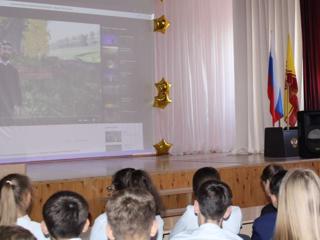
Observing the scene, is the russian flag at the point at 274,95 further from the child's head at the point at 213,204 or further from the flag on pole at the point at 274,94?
the child's head at the point at 213,204

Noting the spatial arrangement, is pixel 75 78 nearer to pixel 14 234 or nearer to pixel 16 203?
pixel 16 203

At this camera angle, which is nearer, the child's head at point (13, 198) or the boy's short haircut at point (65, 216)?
the boy's short haircut at point (65, 216)

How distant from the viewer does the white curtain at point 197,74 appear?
7461 mm

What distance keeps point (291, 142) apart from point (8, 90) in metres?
3.24

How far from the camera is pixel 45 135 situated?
552 centimetres

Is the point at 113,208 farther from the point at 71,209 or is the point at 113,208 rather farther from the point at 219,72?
the point at 219,72

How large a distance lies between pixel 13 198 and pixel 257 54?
5426 millimetres

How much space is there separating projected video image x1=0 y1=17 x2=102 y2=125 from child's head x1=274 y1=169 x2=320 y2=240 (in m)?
4.09

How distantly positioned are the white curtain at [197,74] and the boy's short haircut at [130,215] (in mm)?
5778

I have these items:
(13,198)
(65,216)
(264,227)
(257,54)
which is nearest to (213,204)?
(264,227)

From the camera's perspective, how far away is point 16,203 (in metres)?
2.42

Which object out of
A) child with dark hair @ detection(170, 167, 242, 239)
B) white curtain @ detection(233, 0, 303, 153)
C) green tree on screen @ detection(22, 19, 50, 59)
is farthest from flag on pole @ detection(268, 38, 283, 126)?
child with dark hair @ detection(170, 167, 242, 239)

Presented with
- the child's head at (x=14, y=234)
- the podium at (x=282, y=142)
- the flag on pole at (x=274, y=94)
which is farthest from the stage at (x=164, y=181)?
the child's head at (x=14, y=234)

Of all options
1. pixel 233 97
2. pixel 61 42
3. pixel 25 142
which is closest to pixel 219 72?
pixel 233 97
